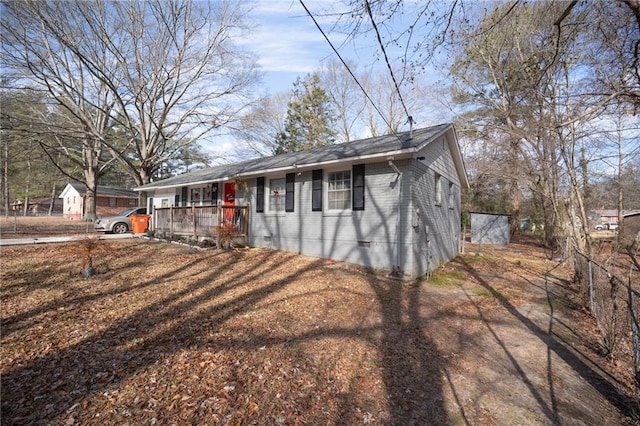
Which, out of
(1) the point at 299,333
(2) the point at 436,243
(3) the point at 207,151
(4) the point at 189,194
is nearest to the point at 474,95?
(2) the point at 436,243

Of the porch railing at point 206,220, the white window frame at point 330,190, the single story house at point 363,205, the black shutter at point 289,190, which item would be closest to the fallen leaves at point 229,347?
the single story house at point 363,205

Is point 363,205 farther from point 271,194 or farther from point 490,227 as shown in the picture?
point 490,227

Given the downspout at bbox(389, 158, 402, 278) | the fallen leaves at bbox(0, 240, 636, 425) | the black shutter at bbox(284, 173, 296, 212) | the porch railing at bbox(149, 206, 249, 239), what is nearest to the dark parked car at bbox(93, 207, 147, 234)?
the porch railing at bbox(149, 206, 249, 239)

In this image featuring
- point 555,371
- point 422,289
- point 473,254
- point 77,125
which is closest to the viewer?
point 555,371

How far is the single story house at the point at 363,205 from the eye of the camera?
27.0 ft

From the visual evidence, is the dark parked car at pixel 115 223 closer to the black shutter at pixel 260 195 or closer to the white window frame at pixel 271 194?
the black shutter at pixel 260 195

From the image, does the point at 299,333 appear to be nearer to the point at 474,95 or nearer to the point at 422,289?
the point at 422,289

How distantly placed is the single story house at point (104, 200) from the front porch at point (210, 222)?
1033 inches

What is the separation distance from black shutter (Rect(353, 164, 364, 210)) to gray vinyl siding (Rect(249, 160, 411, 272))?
0.50 feet

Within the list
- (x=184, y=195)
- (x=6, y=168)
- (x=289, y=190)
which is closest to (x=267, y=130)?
(x=184, y=195)

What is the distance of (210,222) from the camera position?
1137 cm

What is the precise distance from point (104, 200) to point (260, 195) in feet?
104

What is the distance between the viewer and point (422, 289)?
7441 mm

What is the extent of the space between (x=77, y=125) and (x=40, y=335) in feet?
72.4
